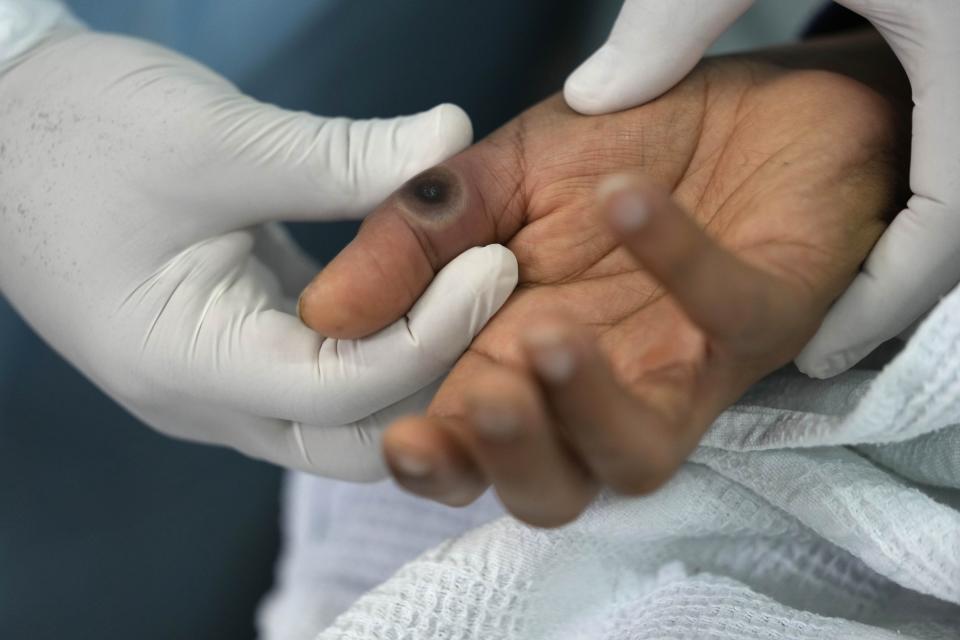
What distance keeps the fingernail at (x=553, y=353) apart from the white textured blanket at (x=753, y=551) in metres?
0.24

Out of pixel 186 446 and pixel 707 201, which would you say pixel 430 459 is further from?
pixel 186 446

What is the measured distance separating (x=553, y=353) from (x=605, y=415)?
43 millimetres

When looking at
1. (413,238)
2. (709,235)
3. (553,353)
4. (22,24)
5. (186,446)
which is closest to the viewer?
(553,353)

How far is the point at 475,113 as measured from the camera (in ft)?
4.15

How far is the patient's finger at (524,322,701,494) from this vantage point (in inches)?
14.9

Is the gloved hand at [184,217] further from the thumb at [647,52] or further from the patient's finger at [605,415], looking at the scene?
the patient's finger at [605,415]

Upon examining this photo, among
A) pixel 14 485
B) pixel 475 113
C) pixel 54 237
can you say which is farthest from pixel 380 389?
pixel 475 113

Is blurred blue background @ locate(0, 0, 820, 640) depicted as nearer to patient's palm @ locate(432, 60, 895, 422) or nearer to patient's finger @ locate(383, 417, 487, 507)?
patient's palm @ locate(432, 60, 895, 422)

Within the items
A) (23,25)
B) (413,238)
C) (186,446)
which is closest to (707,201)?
(413,238)

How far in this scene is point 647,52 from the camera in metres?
0.64

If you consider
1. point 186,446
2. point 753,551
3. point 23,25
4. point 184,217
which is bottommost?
point 186,446

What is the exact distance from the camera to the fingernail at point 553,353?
378mm

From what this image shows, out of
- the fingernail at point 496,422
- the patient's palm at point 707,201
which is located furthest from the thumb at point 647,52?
the fingernail at point 496,422

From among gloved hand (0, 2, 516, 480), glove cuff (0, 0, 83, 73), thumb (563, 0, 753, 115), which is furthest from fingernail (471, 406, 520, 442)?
glove cuff (0, 0, 83, 73)
